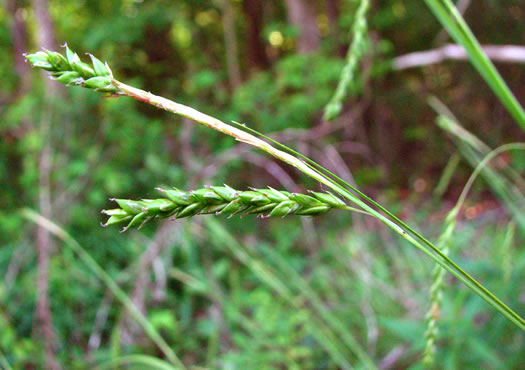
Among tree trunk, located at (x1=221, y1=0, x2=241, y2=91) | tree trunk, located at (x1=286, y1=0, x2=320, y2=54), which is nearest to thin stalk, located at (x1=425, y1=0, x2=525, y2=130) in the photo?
tree trunk, located at (x1=286, y1=0, x2=320, y2=54)

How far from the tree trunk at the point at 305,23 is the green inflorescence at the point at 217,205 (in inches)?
212

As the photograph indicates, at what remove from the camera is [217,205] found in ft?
1.43

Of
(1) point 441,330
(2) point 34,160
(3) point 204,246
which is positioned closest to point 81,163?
(2) point 34,160

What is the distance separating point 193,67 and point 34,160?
317 centimetres

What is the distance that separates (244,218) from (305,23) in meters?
3.08

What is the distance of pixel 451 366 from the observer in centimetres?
144

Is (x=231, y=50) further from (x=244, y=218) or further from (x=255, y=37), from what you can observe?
(x=255, y=37)

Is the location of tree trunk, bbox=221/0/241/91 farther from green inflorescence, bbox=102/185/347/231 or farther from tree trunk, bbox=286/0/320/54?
green inflorescence, bbox=102/185/347/231

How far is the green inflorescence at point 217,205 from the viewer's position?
0.42 meters

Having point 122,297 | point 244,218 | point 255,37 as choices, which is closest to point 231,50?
point 244,218

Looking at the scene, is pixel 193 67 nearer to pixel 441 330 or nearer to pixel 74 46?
pixel 74 46

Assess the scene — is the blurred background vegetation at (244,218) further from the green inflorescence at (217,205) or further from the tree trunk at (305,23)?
the green inflorescence at (217,205)

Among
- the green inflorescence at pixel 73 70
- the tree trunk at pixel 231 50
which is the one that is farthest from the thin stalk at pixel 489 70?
the tree trunk at pixel 231 50

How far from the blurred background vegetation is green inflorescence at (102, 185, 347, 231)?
72 centimetres
